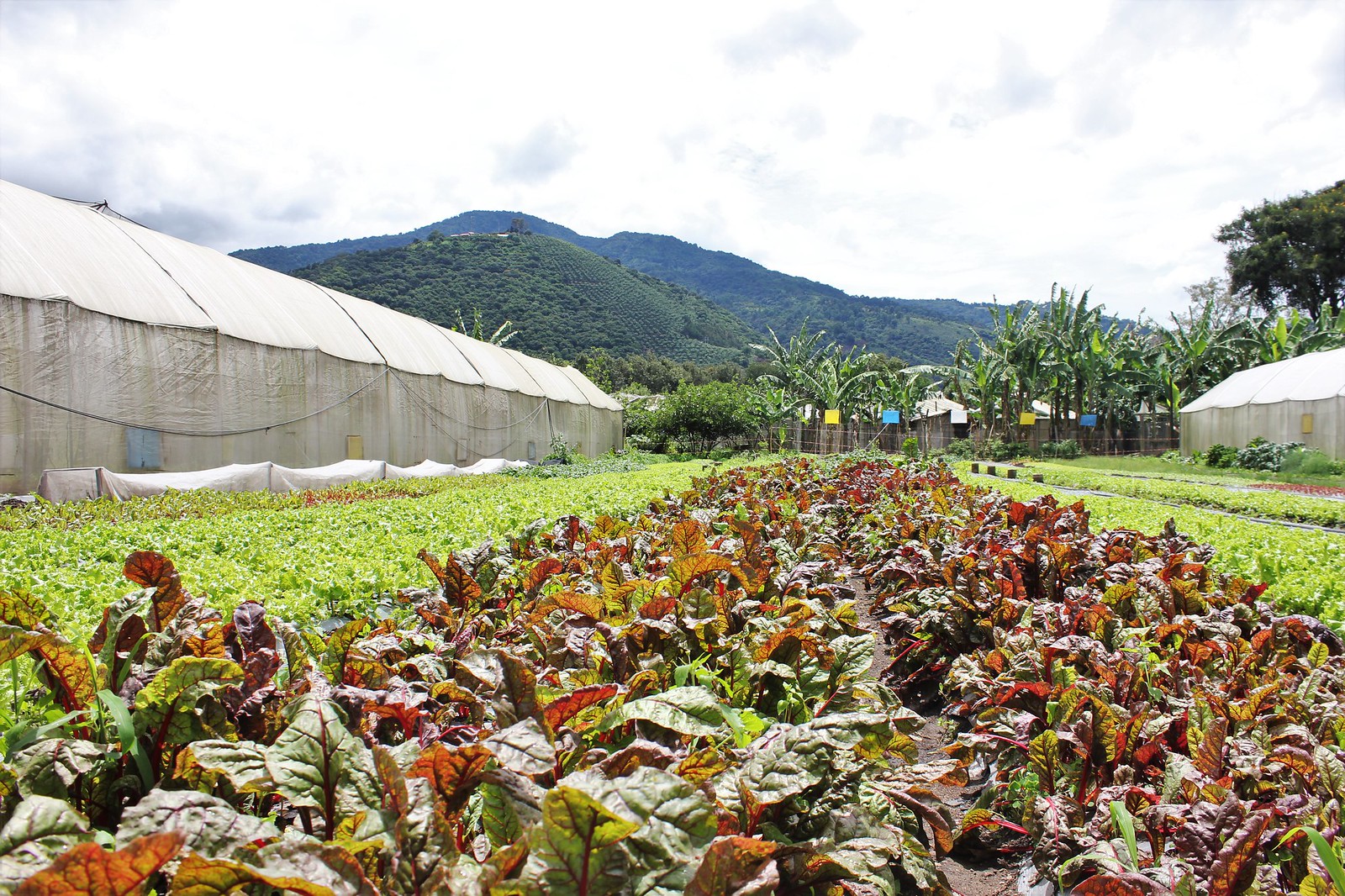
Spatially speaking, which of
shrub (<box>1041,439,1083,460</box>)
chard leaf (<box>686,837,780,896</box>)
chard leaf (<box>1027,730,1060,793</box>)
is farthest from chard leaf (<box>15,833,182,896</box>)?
shrub (<box>1041,439,1083,460</box>)

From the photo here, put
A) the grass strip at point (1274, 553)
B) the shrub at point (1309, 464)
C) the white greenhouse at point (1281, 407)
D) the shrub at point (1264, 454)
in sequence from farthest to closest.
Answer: the shrub at point (1264, 454)
the white greenhouse at point (1281, 407)
the shrub at point (1309, 464)
the grass strip at point (1274, 553)

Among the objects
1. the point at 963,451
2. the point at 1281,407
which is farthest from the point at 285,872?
the point at 963,451

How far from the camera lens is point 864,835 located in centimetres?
153

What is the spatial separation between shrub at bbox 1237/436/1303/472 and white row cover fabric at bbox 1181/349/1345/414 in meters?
1.52

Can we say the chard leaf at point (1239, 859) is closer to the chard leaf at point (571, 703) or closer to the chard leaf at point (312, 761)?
the chard leaf at point (571, 703)

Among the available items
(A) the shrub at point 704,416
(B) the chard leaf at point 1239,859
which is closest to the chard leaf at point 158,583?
(B) the chard leaf at point 1239,859

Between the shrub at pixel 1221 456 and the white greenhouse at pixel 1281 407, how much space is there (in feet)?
3.13

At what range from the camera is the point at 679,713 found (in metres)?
1.45

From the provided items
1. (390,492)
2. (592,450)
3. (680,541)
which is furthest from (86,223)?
(592,450)

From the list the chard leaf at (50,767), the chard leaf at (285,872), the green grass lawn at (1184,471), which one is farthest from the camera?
the green grass lawn at (1184,471)

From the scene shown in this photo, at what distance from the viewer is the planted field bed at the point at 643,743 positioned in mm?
1060

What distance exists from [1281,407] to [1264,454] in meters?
1.98

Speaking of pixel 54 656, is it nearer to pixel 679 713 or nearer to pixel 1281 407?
pixel 679 713

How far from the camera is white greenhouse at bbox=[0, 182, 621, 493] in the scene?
11906 mm
